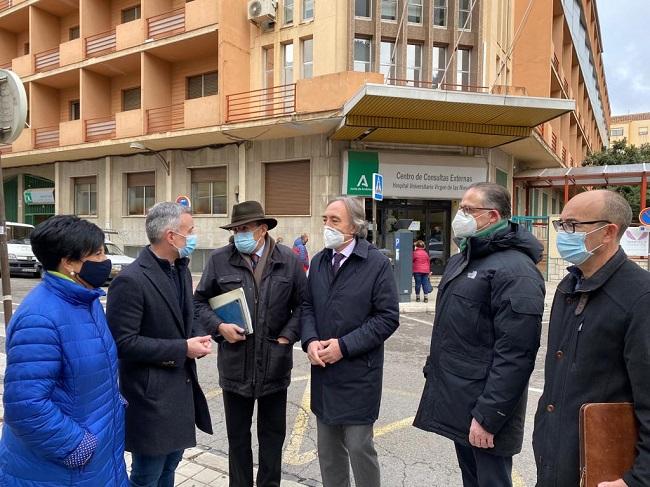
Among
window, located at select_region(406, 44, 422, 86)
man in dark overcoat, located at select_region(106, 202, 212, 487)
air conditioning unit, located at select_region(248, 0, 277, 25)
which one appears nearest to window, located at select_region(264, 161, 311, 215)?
window, located at select_region(406, 44, 422, 86)

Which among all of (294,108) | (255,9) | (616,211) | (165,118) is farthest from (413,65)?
(616,211)

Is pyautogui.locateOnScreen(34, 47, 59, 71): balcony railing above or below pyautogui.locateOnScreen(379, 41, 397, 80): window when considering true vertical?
above

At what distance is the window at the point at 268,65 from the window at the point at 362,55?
10.7 ft

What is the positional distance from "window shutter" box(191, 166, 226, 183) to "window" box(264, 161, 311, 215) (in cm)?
208

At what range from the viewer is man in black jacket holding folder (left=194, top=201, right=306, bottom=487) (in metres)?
2.93

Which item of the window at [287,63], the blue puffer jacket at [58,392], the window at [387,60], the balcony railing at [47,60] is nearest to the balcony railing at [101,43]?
the balcony railing at [47,60]

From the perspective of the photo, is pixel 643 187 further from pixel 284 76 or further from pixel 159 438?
pixel 159 438

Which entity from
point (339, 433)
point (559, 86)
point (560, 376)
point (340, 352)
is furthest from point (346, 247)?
point (559, 86)

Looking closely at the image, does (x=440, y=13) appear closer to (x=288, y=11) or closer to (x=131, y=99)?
(x=288, y=11)

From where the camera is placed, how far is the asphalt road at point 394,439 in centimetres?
338

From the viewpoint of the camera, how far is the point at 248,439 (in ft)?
9.89

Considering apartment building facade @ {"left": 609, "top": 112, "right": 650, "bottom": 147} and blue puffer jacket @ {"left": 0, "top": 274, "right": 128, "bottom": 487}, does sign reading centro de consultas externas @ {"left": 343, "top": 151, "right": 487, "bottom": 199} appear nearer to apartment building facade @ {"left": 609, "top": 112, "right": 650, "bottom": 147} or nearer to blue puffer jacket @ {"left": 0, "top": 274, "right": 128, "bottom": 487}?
blue puffer jacket @ {"left": 0, "top": 274, "right": 128, "bottom": 487}

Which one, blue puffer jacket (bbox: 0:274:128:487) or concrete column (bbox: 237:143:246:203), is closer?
blue puffer jacket (bbox: 0:274:128:487)

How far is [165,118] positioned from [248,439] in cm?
1831
